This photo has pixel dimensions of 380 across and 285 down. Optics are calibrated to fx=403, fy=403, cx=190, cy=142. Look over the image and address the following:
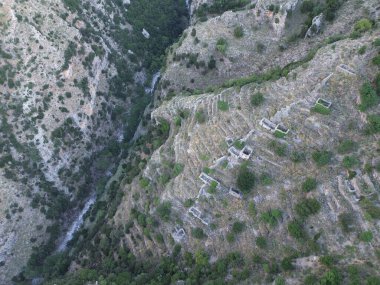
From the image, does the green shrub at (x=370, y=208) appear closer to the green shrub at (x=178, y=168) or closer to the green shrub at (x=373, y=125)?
the green shrub at (x=373, y=125)

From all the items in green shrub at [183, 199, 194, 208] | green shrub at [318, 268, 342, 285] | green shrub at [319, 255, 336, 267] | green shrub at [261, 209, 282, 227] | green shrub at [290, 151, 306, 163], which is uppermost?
green shrub at [183, 199, 194, 208]

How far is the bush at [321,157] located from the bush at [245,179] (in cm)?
753

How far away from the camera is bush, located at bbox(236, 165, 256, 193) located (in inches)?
1901

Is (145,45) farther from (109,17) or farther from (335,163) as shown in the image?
(335,163)

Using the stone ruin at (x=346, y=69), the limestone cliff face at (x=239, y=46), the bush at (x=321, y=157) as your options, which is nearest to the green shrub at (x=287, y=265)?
the bush at (x=321, y=157)

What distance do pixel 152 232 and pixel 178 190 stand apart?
24.8 feet

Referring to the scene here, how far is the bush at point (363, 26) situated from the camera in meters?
52.1

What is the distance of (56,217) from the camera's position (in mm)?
70625

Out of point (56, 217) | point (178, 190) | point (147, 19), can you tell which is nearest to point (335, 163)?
point (178, 190)

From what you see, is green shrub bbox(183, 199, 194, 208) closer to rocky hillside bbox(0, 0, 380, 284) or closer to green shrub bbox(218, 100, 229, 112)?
rocky hillside bbox(0, 0, 380, 284)

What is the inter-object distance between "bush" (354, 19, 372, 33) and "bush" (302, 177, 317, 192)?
70.7ft

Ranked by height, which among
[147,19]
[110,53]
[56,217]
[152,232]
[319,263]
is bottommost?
[319,263]

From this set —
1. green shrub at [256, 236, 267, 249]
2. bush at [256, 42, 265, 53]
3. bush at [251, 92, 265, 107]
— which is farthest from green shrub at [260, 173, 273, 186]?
bush at [256, 42, 265, 53]

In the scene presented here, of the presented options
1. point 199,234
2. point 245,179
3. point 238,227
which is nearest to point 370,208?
point 245,179
